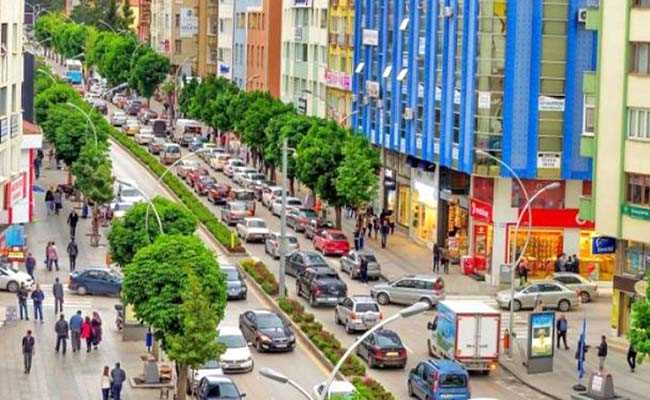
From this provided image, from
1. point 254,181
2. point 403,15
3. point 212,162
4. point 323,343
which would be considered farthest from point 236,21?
point 323,343

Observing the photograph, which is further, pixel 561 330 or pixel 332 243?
pixel 332 243

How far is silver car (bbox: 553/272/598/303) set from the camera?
281ft

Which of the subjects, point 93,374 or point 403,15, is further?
point 403,15

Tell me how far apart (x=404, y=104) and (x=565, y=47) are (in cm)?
1849

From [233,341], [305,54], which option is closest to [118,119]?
[305,54]

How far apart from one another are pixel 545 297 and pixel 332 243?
61.7ft

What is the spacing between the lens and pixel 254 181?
417 feet

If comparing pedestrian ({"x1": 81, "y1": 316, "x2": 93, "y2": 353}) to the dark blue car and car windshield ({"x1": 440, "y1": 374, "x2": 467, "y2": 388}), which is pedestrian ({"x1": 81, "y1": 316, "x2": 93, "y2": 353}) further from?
car windshield ({"x1": 440, "y1": 374, "x2": 467, "y2": 388})

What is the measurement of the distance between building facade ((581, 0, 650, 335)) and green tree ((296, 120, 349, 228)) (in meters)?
29.8

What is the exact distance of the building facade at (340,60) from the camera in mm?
126500

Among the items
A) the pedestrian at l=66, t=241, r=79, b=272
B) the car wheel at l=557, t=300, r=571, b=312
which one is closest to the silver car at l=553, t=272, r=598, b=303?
the car wheel at l=557, t=300, r=571, b=312

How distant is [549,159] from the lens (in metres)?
92.9

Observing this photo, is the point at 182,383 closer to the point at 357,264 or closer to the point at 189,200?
the point at 357,264

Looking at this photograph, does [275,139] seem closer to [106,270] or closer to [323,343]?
[106,270]
